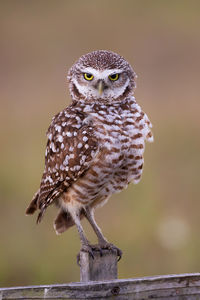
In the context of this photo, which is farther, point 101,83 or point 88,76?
point 88,76

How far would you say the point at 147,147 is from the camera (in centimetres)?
737

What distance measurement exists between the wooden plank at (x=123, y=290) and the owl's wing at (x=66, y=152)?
1193 millimetres

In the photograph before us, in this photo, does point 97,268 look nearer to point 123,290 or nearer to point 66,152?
point 123,290

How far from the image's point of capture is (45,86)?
10156 mm

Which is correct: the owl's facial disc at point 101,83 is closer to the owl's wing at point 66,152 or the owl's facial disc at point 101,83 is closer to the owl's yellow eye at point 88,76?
the owl's yellow eye at point 88,76

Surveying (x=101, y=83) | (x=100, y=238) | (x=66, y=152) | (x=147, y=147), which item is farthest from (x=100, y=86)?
(x=147, y=147)

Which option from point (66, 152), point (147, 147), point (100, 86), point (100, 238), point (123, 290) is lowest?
point (123, 290)

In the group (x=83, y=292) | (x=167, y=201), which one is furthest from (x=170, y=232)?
(x=83, y=292)

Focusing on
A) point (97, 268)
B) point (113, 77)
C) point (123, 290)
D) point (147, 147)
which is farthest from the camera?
point (147, 147)

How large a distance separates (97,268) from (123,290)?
0.32m

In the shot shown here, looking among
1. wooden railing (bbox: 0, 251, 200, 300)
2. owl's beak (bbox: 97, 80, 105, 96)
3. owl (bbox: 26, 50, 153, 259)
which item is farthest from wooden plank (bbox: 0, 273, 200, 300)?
owl's beak (bbox: 97, 80, 105, 96)

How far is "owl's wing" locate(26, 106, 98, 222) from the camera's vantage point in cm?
385

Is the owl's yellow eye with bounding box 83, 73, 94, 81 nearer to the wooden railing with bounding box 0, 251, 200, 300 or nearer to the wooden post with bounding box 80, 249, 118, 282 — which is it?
the wooden post with bounding box 80, 249, 118, 282

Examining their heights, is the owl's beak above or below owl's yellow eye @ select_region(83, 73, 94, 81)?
below
